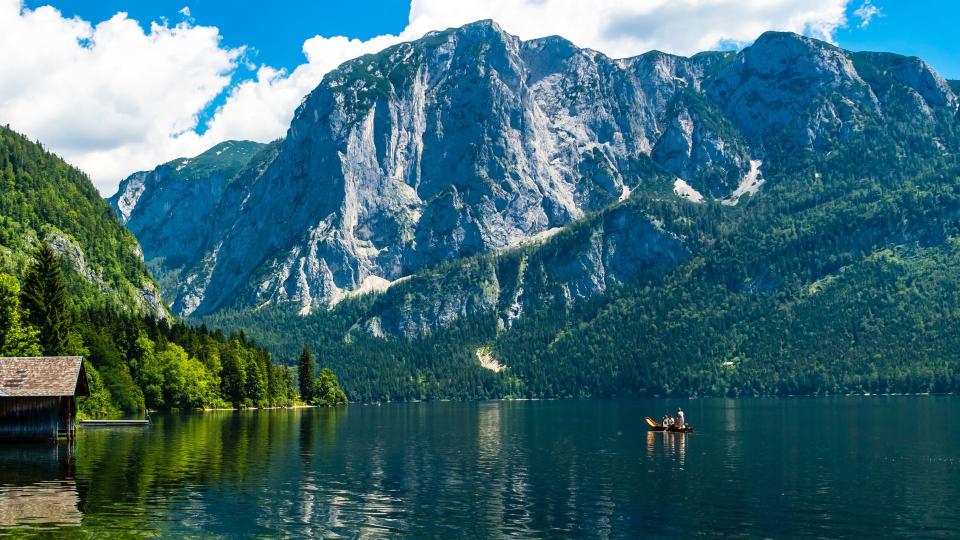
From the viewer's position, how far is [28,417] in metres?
82.5

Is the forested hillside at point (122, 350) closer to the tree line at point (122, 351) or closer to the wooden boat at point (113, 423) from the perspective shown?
the tree line at point (122, 351)

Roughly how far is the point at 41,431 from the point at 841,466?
7166 centimetres

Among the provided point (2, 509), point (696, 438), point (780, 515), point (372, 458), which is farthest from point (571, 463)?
point (2, 509)

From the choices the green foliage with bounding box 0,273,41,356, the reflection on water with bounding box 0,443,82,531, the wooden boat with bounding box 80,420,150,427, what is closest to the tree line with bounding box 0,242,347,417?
the green foliage with bounding box 0,273,41,356

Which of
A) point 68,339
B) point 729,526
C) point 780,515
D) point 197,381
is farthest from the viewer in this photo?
point 197,381

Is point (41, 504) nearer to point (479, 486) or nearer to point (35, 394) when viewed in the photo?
point (479, 486)

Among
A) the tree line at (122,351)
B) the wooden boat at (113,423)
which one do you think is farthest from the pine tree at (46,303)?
the wooden boat at (113,423)

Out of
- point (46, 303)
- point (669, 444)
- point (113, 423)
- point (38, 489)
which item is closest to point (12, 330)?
point (46, 303)

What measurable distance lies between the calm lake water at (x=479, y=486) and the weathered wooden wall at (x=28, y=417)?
3605mm

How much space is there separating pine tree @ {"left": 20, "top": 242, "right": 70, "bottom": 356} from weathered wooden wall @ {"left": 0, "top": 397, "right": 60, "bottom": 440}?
24.6 meters

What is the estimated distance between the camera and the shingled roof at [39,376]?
264 ft

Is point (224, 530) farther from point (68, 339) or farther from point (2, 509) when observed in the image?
point (68, 339)

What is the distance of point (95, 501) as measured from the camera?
50.2 m

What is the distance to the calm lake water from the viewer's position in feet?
152
